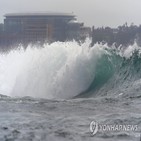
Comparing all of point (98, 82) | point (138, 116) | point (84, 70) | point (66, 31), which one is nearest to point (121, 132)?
point (138, 116)

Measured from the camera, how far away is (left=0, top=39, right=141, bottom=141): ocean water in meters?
8.75

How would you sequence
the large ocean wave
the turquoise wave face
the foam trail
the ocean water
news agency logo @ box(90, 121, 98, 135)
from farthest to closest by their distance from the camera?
the foam trail
the large ocean wave
the turquoise wave face
the ocean water
news agency logo @ box(90, 121, 98, 135)

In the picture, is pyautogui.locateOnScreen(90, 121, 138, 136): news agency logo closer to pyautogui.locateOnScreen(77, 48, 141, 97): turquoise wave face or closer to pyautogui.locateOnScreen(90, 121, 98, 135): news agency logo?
pyautogui.locateOnScreen(90, 121, 98, 135): news agency logo

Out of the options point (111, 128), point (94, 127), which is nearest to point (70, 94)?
point (94, 127)

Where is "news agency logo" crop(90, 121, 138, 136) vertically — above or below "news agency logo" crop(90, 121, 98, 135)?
above

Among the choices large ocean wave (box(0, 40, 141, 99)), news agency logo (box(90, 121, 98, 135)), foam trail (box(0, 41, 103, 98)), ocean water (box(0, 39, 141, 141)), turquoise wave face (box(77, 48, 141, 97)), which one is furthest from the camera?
foam trail (box(0, 41, 103, 98))

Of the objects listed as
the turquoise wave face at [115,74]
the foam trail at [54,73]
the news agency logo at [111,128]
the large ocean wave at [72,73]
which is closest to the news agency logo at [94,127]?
the news agency logo at [111,128]

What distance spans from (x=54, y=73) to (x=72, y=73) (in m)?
1.30

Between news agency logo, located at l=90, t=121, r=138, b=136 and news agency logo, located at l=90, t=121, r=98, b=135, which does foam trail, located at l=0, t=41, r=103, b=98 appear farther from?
news agency logo, located at l=90, t=121, r=138, b=136

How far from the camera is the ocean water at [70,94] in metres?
8.75

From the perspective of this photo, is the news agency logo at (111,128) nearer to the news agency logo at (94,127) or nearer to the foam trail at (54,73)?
the news agency logo at (94,127)

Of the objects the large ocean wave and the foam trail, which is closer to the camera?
the large ocean wave

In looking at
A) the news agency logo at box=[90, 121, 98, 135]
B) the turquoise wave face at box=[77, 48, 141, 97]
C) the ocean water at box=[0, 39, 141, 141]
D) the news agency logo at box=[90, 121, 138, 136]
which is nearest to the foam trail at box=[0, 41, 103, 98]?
the ocean water at box=[0, 39, 141, 141]

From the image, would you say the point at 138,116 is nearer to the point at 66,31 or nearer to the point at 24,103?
the point at 24,103
